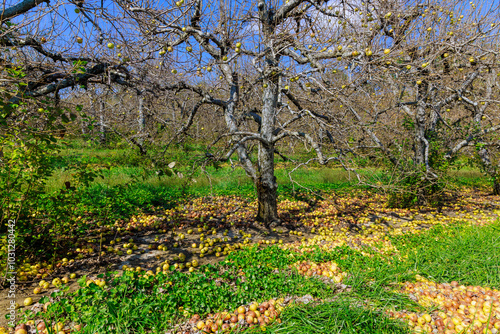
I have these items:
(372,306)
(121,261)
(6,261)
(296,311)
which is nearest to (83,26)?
(6,261)

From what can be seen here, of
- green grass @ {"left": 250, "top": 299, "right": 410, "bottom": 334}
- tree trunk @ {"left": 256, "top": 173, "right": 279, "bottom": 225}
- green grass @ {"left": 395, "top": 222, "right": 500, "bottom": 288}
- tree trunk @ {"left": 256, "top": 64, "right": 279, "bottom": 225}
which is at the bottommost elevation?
green grass @ {"left": 395, "top": 222, "right": 500, "bottom": 288}

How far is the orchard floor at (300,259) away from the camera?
2498 millimetres

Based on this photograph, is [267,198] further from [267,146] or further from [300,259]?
[300,259]

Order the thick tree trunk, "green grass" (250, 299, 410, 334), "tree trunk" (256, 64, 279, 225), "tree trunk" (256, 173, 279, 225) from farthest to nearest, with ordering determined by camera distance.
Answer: the thick tree trunk
"tree trunk" (256, 173, 279, 225)
"tree trunk" (256, 64, 279, 225)
"green grass" (250, 299, 410, 334)

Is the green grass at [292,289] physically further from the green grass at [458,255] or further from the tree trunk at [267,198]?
the tree trunk at [267,198]

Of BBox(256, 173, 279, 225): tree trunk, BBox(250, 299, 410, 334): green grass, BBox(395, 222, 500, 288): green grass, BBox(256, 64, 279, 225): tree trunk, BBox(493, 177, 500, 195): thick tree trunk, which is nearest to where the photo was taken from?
BBox(250, 299, 410, 334): green grass

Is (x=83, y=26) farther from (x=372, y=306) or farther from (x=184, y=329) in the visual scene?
(x=372, y=306)

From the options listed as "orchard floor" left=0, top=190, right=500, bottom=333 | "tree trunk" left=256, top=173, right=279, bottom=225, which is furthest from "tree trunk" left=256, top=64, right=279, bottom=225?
"orchard floor" left=0, top=190, right=500, bottom=333

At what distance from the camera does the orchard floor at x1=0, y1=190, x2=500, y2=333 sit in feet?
8.20

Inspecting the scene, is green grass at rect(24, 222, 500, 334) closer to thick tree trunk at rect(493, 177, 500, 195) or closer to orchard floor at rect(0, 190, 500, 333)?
orchard floor at rect(0, 190, 500, 333)

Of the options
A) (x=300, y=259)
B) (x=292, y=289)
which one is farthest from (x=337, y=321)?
(x=300, y=259)

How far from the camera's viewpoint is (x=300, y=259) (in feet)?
12.3

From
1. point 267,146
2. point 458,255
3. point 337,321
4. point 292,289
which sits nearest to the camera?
point 337,321

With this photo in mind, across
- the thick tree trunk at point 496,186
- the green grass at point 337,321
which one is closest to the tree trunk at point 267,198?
the green grass at point 337,321
